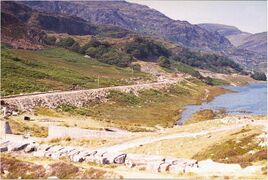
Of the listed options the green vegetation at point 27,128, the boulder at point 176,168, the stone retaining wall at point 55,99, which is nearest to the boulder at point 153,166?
the boulder at point 176,168

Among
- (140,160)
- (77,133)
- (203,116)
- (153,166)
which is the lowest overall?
(203,116)

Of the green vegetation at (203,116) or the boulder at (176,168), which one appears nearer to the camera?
the boulder at (176,168)

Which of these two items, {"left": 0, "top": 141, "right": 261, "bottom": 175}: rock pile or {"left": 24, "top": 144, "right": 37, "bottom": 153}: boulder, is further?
{"left": 24, "top": 144, "right": 37, "bottom": 153}: boulder

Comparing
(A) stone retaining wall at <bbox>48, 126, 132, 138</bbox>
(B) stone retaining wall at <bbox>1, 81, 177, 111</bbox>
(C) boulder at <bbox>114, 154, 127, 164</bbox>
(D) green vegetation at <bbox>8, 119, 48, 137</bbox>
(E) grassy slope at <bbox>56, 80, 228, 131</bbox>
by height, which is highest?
(C) boulder at <bbox>114, 154, 127, 164</bbox>

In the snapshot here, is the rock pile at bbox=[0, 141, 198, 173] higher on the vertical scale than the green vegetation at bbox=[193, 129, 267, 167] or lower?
lower

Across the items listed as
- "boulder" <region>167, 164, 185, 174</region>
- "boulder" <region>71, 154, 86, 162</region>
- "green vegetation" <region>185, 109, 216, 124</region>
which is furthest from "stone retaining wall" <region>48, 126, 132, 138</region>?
"green vegetation" <region>185, 109, 216, 124</region>

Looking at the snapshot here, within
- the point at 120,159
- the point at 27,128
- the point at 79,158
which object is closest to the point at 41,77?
the point at 27,128

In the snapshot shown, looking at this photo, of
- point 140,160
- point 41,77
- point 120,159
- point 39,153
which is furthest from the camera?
point 41,77

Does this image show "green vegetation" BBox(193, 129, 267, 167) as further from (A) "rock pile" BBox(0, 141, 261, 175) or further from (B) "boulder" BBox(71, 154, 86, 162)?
(B) "boulder" BBox(71, 154, 86, 162)

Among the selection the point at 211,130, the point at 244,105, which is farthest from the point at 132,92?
the point at 211,130

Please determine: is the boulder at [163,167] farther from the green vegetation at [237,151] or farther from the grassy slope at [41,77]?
the grassy slope at [41,77]

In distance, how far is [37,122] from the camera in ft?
265

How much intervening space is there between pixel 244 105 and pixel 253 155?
111 meters

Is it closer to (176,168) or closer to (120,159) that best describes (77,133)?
(120,159)
